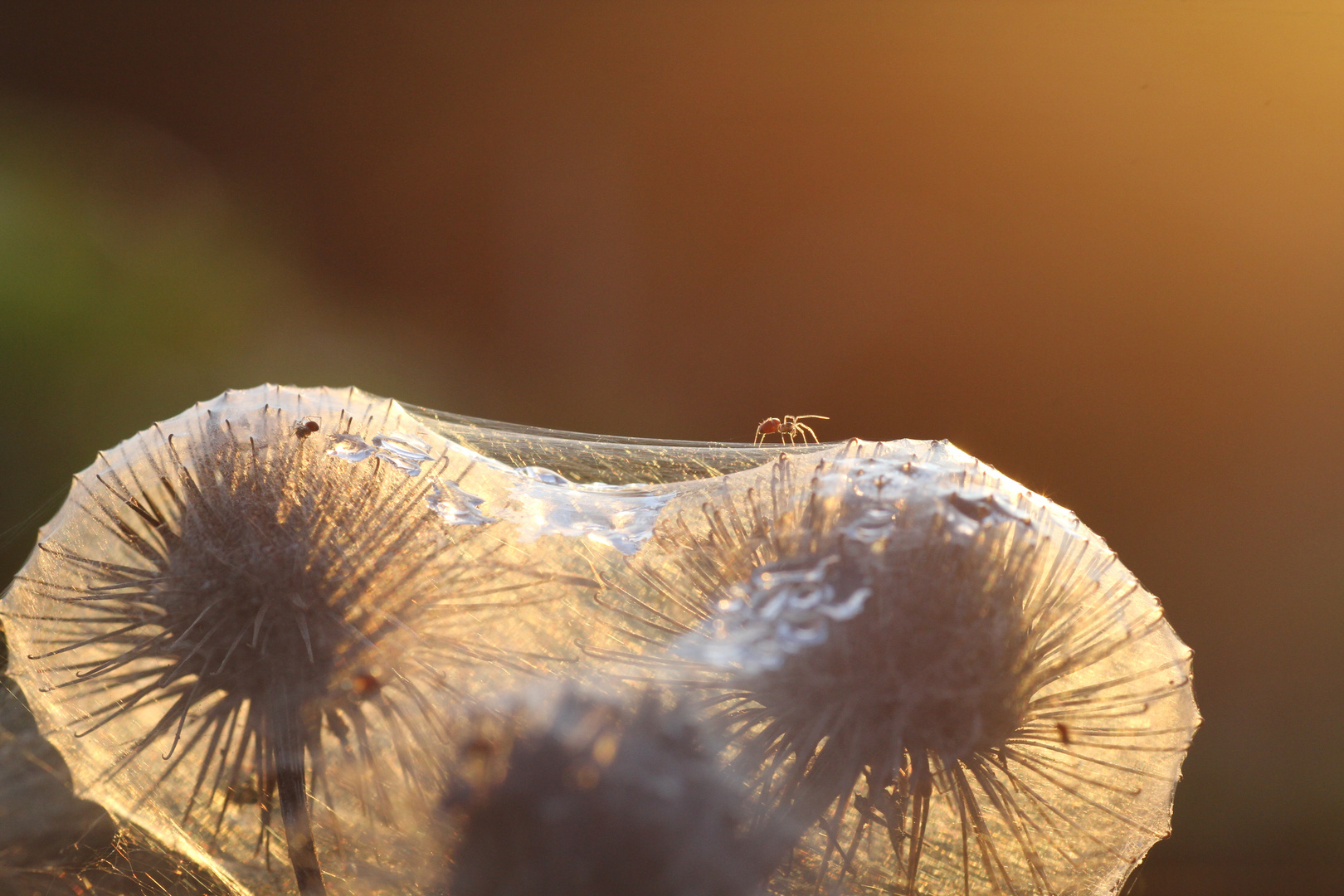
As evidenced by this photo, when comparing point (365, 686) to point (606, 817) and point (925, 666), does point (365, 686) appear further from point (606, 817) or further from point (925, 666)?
point (925, 666)

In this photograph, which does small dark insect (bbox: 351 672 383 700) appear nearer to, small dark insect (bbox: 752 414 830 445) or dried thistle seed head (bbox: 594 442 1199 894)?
dried thistle seed head (bbox: 594 442 1199 894)

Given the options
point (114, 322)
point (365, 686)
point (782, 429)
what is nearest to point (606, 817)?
point (365, 686)

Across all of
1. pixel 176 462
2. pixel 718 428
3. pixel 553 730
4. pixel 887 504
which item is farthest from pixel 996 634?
pixel 718 428

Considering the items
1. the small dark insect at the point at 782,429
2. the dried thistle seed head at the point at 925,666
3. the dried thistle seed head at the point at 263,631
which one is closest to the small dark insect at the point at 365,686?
the dried thistle seed head at the point at 263,631

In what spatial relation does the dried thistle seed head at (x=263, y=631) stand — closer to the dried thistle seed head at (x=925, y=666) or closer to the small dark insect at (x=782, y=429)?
the dried thistle seed head at (x=925, y=666)

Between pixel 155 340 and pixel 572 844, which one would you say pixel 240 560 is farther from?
pixel 155 340
